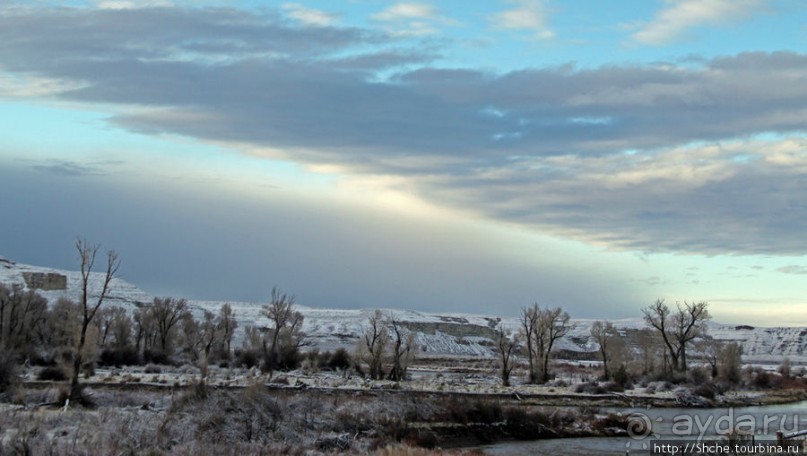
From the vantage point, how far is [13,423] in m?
20.3

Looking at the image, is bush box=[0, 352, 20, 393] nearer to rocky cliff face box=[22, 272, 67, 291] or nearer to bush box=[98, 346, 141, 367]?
bush box=[98, 346, 141, 367]

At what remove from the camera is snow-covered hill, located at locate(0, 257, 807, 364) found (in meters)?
150

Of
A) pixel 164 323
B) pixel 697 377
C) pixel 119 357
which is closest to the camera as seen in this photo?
pixel 697 377

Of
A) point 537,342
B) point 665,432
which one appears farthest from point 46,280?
point 665,432

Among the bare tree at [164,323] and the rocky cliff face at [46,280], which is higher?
the rocky cliff face at [46,280]

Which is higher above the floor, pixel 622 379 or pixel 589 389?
pixel 622 379

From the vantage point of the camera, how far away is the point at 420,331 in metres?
172

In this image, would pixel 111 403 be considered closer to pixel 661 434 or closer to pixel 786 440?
pixel 661 434

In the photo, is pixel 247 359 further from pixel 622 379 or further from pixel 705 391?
pixel 705 391

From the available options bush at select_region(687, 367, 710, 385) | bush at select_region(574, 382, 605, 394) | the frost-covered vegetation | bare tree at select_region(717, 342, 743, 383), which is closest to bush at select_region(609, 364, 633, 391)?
the frost-covered vegetation

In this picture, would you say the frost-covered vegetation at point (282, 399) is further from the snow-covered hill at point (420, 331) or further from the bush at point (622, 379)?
the snow-covered hill at point (420, 331)

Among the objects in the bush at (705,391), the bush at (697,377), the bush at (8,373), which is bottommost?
the bush at (705,391)

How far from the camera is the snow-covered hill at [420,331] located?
493ft

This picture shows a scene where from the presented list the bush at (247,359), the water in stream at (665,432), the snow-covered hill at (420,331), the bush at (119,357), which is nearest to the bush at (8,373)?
the water in stream at (665,432)
